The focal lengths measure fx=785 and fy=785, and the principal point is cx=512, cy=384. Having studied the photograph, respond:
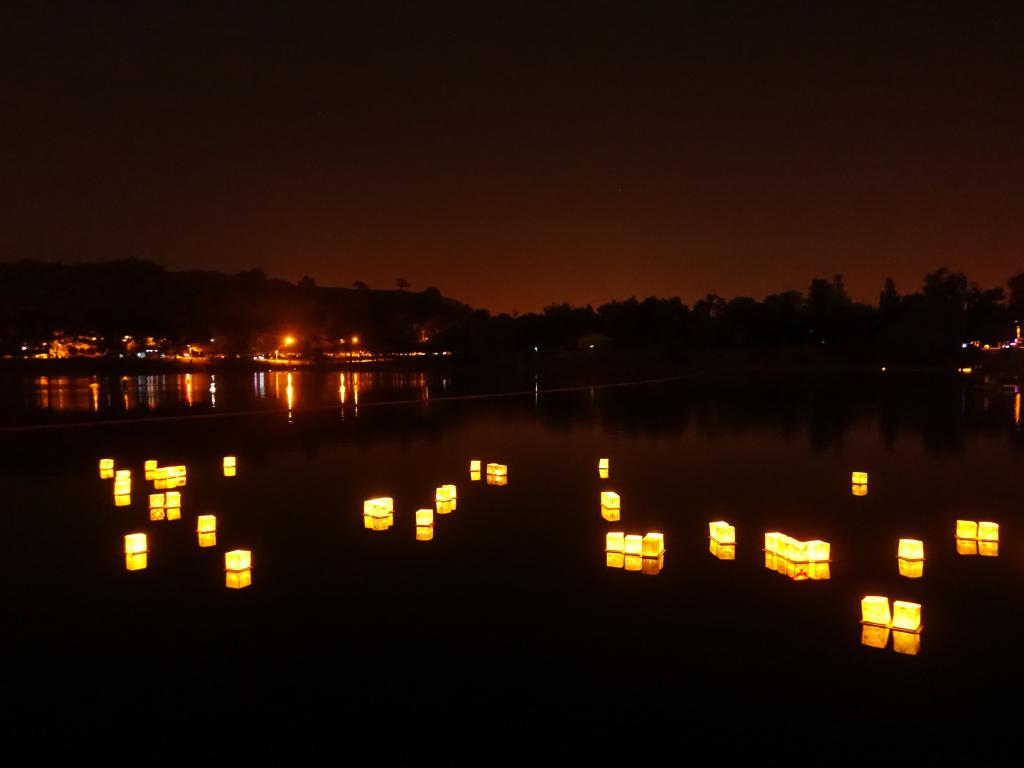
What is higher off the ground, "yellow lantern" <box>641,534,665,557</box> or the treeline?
the treeline

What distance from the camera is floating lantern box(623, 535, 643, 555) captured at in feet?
23.4

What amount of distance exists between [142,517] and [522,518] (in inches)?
172

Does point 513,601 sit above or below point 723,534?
below

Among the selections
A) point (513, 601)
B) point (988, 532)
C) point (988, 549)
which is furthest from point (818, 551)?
point (513, 601)

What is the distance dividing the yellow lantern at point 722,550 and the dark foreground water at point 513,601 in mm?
146

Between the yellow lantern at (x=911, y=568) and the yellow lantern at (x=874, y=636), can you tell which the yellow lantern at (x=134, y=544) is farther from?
the yellow lantern at (x=911, y=568)

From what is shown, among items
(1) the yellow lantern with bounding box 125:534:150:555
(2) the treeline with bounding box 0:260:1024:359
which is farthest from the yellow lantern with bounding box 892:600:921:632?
(2) the treeline with bounding box 0:260:1024:359

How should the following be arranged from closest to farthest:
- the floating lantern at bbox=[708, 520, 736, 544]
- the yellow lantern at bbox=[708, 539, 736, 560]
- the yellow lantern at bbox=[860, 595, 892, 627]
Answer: the yellow lantern at bbox=[860, 595, 892, 627]
the yellow lantern at bbox=[708, 539, 736, 560]
the floating lantern at bbox=[708, 520, 736, 544]

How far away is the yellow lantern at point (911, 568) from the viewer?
22.0 ft

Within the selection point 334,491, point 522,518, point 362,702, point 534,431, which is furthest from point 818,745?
point 534,431

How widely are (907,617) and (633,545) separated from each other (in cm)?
238

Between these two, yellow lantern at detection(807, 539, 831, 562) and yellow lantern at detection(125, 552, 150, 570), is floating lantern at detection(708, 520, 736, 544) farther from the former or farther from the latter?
yellow lantern at detection(125, 552, 150, 570)

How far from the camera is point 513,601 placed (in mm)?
6090

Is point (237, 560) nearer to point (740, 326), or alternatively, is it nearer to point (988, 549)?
point (988, 549)
